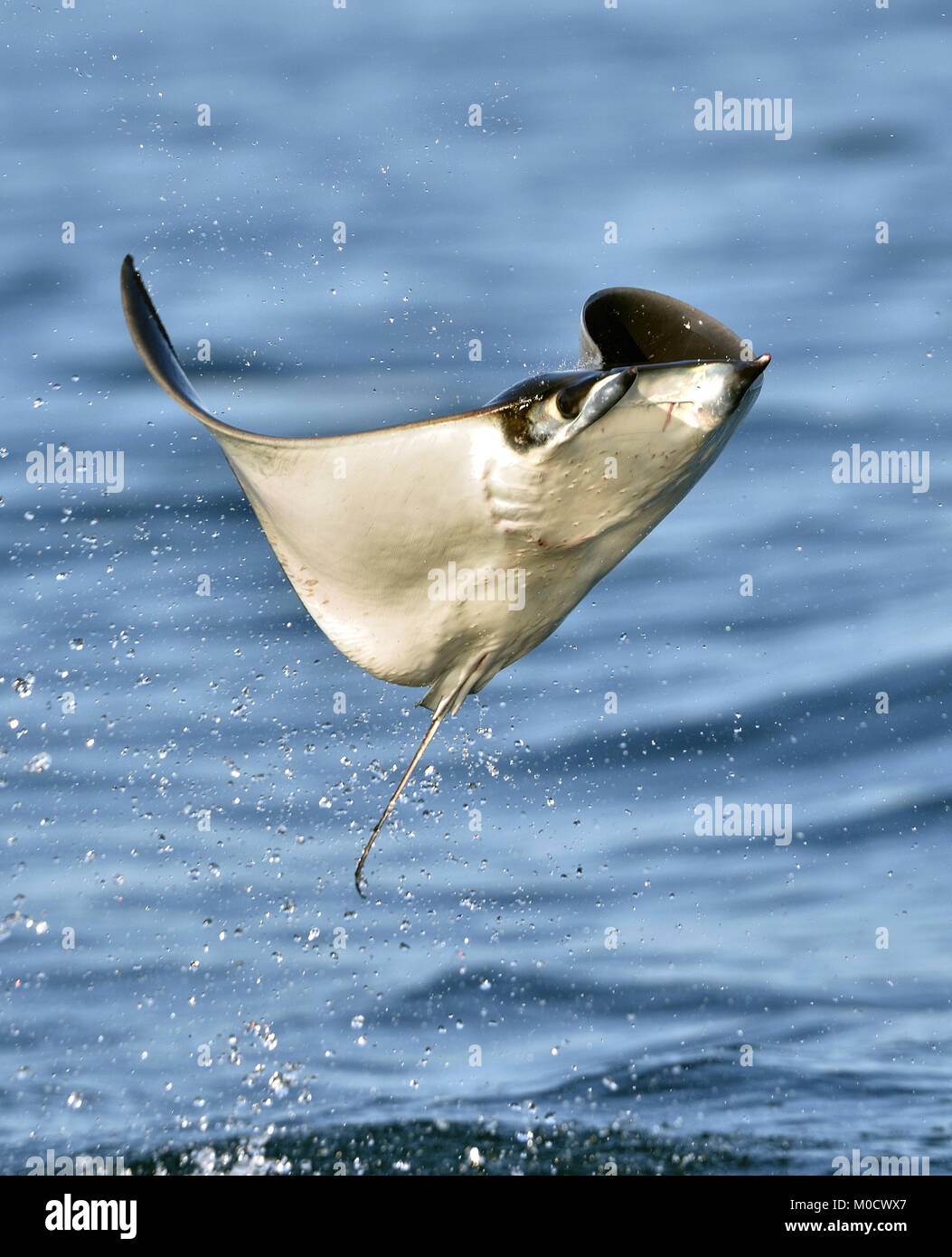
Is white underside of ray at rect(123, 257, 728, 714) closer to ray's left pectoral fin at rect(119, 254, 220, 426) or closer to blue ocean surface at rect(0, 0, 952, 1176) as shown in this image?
ray's left pectoral fin at rect(119, 254, 220, 426)

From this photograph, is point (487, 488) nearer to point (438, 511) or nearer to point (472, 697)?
point (438, 511)

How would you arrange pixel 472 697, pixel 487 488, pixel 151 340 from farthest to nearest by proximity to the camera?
pixel 472 697, pixel 151 340, pixel 487 488

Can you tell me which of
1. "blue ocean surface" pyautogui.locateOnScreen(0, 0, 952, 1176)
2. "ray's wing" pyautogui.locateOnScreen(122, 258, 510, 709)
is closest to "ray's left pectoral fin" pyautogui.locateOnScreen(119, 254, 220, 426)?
"ray's wing" pyautogui.locateOnScreen(122, 258, 510, 709)

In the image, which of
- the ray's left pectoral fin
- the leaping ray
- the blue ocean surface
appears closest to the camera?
the leaping ray

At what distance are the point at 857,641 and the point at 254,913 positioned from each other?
3791mm

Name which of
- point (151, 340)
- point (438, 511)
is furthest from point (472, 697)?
point (151, 340)

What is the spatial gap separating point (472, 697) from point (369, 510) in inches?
181

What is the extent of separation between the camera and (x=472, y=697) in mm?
8195

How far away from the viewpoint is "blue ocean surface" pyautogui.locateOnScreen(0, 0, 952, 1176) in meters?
7.12

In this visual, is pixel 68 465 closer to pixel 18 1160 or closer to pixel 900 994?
pixel 18 1160

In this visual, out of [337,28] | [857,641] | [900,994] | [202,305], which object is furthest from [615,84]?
[900,994]

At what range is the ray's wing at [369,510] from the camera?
3523mm

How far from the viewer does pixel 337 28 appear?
10305 mm

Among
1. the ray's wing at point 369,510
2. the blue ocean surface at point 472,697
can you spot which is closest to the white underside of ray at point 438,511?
the ray's wing at point 369,510
